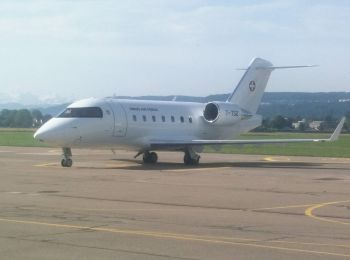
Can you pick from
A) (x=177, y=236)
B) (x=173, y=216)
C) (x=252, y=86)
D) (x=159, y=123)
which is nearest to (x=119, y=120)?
(x=159, y=123)

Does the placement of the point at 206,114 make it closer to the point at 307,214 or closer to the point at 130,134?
the point at 130,134

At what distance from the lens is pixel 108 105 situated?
32594 millimetres

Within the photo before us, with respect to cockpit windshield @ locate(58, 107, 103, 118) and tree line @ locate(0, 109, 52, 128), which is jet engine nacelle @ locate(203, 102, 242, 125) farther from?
tree line @ locate(0, 109, 52, 128)

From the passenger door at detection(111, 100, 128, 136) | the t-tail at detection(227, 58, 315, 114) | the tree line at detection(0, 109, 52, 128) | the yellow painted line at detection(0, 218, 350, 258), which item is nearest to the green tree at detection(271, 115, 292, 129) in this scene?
the tree line at detection(0, 109, 52, 128)

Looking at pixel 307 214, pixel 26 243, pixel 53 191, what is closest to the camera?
pixel 26 243

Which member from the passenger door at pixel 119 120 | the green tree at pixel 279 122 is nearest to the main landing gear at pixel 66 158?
the passenger door at pixel 119 120

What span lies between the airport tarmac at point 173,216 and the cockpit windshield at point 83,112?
5.81m

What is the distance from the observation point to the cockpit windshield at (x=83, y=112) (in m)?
31.3

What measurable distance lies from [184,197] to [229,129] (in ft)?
65.3

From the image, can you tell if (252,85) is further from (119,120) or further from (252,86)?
(119,120)

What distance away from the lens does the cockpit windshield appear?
3128 centimetres

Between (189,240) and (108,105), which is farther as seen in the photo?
(108,105)

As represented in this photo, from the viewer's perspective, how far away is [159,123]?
35.0 metres

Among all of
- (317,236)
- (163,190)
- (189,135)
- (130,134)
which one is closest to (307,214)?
(317,236)
